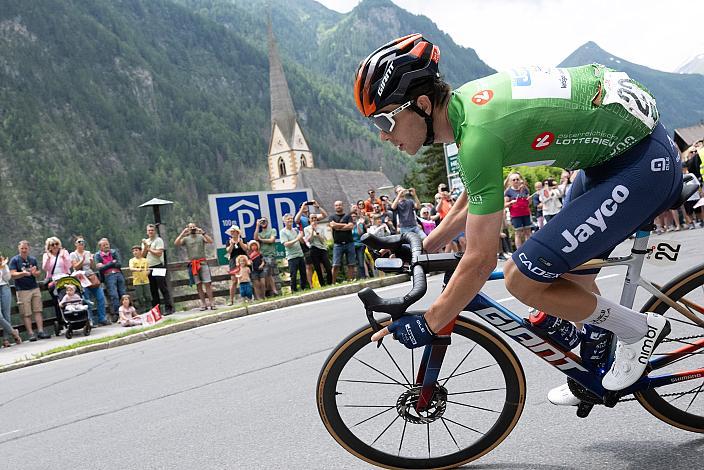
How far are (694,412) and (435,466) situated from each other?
1.27m

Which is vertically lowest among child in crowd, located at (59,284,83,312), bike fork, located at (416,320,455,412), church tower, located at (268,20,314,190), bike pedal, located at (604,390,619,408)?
child in crowd, located at (59,284,83,312)

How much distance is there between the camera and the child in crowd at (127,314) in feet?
47.3

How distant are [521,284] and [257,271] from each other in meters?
12.7

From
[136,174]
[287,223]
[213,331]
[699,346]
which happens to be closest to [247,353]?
[213,331]

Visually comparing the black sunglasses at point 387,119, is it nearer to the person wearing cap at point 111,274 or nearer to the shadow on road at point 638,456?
the shadow on road at point 638,456

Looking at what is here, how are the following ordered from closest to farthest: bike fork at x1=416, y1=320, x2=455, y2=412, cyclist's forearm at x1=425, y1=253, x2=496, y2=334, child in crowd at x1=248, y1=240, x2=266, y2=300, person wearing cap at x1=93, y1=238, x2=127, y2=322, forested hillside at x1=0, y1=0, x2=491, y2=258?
cyclist's forearm at x1=425, y1=253, x2=496, y2=334
bike fork at x1=416, y1=320, x2=455, y2=412
person wearing cap at x1=93, y1=238, x2=127, y2=322
child in crowd at x1=248, y1=240, x2=266, y2=300
forested hillside at x1=0, y1=0, x2=491, y2=258

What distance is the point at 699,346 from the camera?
11.2ft

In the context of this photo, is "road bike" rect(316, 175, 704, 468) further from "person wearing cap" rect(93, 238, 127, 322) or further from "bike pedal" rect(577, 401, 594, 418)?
"person wearing cap" rect(93, 238, 127, 322)

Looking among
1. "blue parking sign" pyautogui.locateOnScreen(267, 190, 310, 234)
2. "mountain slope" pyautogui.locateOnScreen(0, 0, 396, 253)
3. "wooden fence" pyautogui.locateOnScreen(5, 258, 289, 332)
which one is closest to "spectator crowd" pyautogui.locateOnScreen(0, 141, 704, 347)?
"wooden fence" pyautogui.locateOnScreen(5, 258, 289, 332)

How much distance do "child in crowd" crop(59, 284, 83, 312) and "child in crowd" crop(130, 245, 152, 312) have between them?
171 cm

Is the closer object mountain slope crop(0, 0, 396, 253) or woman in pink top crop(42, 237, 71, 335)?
woman in pink top crop(42, 237, 71, 335)

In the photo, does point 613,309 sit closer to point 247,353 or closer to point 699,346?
point 699,346

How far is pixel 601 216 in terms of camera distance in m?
2.93

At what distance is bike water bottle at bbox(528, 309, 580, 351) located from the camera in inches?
125
